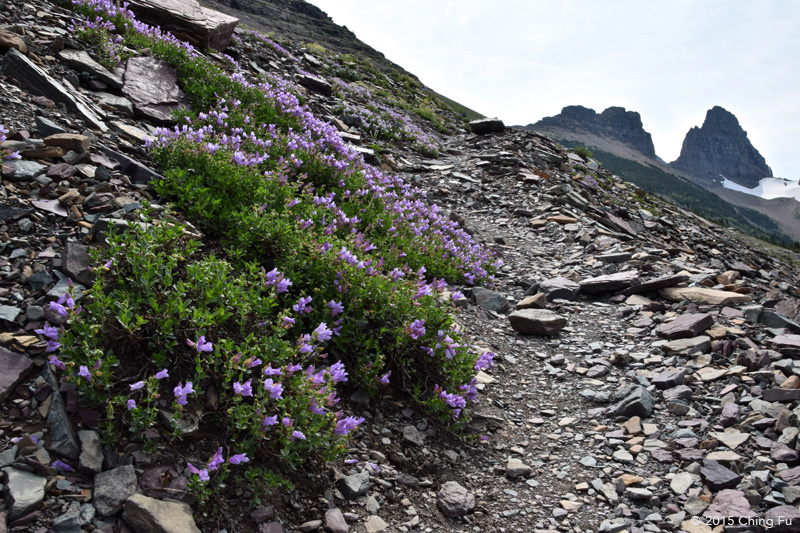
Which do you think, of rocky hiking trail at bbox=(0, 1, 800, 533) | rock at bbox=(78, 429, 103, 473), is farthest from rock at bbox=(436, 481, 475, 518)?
rock at bbox=(78, 429, 103, 473)

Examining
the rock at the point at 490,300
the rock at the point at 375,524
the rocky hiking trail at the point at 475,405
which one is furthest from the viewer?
the rock at the point at 490,300

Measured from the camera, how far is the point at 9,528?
8.39 ft

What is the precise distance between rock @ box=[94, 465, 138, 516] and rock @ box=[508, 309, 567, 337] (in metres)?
6.19

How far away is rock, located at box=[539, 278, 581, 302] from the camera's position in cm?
907

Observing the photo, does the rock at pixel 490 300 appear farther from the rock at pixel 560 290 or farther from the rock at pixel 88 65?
the rock at pixel 88 65

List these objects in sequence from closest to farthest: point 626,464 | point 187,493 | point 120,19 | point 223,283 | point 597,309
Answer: point 187,493 < point 223,283 < point 626,464 < point 597,309 < point 120,19

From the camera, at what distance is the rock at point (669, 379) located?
5.71m

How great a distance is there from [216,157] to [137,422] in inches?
168

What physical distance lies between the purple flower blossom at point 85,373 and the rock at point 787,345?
24.4 ft

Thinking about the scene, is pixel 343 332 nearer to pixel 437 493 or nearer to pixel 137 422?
pixel 437 493

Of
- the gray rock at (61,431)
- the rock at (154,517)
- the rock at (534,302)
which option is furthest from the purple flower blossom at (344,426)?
the rock at (534,302)

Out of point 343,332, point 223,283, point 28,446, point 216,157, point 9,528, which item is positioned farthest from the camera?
point 216,157

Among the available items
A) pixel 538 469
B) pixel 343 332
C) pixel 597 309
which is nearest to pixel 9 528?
pixel 343 332

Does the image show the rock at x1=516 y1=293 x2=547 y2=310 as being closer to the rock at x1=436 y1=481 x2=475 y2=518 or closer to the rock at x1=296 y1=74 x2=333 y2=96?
the rock at x1=436 y1=481 x2=475 y2=518
